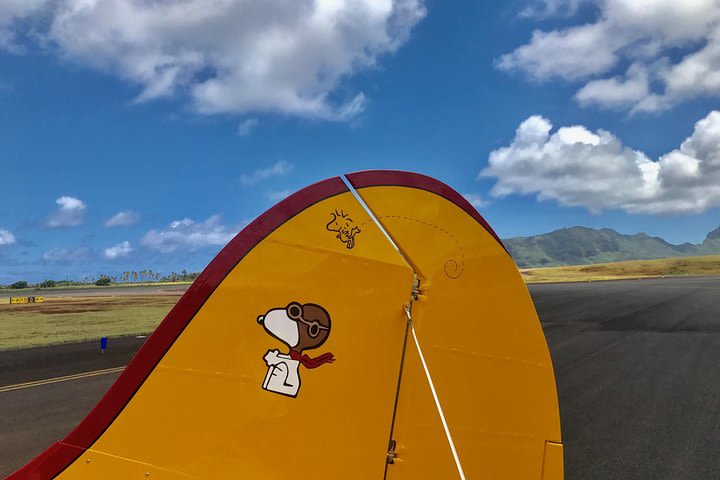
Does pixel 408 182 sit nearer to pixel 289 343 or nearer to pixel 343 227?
pixel 343 227

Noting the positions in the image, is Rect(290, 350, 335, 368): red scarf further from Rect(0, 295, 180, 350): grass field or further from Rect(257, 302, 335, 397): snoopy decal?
Rect(0, 295, 180, 350): grass field

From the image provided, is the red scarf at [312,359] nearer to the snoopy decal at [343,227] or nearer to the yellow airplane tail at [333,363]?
the yellow airplane tail at [333,363]

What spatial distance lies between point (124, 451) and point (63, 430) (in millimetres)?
6624

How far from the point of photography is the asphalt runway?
5.88 meters

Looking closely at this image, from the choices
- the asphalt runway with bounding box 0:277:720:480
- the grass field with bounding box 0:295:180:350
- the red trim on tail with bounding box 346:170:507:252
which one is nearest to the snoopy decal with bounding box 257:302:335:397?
the red trim on tail with bounding box 346:170:507:252

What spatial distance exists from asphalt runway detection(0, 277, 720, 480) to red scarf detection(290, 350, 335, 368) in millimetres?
5168

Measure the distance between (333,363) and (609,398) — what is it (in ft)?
28.5

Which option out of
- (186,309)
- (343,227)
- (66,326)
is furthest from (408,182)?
(66,326)

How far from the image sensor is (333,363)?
190 cm

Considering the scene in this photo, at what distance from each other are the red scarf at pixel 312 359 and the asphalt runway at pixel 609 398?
517cm

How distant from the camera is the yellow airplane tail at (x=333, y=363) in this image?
182cm

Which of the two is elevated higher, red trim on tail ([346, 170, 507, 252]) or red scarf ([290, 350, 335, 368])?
red trim on tail ([346, 170, 507, 252])

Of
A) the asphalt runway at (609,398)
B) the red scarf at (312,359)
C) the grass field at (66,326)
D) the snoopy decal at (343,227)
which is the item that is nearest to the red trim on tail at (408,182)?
the snoopy decal at (343,227)

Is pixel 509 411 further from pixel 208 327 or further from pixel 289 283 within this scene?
pixel 208 327
